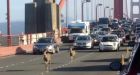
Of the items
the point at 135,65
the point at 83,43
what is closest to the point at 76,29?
the point at 83,43

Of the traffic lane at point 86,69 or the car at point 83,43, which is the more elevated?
the car at point 83,43

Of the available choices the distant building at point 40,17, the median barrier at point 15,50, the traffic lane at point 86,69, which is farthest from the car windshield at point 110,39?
the distant building at point 40,17

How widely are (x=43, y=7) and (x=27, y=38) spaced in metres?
27.4

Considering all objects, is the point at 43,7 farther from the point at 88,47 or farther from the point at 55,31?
the point at 88,47

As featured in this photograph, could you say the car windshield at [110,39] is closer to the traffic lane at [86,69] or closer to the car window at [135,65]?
the traffic lane at [86,69]

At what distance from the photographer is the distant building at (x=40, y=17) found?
80625 millimetres

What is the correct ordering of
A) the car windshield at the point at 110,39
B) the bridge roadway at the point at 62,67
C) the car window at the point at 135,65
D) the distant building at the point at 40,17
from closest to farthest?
the car window at the point at 135,65, the bridge roadway at the point at 62,67, the car windshield at the point at 110,39, the distant building at the point at 40,17

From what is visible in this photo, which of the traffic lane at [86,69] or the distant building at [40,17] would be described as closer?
the traffic lane at [86,69]

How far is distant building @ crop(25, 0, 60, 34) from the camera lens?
265 feet

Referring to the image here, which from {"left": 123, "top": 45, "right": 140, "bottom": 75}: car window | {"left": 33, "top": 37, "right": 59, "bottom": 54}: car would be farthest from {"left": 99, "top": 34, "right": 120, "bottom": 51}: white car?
{"left": 123, "top": 45, "right": 140, "bottom": 75}: car window

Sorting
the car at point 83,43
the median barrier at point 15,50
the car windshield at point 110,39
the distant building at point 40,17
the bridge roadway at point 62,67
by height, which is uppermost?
the distant building at point 40,17

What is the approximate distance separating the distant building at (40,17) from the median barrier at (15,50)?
26.6 metres

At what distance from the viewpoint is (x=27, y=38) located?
5631 cm

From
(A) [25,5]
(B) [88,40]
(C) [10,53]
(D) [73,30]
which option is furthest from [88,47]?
(A) [25,5]
